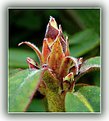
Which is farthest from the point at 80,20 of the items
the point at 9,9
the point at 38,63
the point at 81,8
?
the point at 38,63

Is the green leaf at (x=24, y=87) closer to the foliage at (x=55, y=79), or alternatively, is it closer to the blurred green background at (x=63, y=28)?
the foliage at (x=55, y=79)

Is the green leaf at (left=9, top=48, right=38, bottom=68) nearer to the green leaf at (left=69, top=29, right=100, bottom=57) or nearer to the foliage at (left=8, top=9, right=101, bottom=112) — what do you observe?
the foliage at (left=8, top=9, right=101, bottom=112)

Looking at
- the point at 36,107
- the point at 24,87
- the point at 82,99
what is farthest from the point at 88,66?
the point at 36,107

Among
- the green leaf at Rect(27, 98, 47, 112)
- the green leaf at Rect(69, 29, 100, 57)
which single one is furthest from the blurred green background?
the green leaf at Rect(27, 98, 47, 112)

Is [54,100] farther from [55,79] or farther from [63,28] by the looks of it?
[63,28]

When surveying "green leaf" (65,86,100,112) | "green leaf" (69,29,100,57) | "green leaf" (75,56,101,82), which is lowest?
"green leaf" (65,86,100,112)
